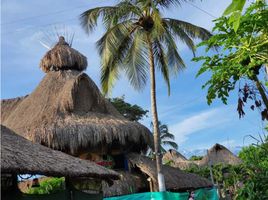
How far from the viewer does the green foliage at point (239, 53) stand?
515 centimetres

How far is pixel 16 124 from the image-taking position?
51.1 feet

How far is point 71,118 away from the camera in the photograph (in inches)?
575

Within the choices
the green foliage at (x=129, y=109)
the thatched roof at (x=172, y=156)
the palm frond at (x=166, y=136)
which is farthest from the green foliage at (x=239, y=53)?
the palm frond at (x=166, y=136)

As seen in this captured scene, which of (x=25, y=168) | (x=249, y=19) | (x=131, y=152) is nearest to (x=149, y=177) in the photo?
(x=131, y=152)

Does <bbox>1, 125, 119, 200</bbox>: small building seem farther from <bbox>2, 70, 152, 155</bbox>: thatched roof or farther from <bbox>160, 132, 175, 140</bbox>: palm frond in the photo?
<bbox>160, 132, 175, 140</bbox>: palm frond

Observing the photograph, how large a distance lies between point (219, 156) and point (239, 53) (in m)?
23.2

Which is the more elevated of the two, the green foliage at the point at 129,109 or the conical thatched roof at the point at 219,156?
the green foliage at the point at 129,109

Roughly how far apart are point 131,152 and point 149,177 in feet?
3.77

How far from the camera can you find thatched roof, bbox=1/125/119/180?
23.8 ft

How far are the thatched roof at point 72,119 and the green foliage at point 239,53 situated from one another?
8.30 metres

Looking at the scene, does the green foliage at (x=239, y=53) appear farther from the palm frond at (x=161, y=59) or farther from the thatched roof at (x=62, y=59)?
the thatched roof at (x=62, y=59)

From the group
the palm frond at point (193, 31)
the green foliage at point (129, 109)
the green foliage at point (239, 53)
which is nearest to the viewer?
the green foliage at point (239, 53)

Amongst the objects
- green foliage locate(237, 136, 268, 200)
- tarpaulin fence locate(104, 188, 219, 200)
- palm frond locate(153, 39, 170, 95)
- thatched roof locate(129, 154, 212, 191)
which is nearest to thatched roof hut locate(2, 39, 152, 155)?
thatched roof locate(129, 154, 212, 191)

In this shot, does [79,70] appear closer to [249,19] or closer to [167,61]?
[167,61]
